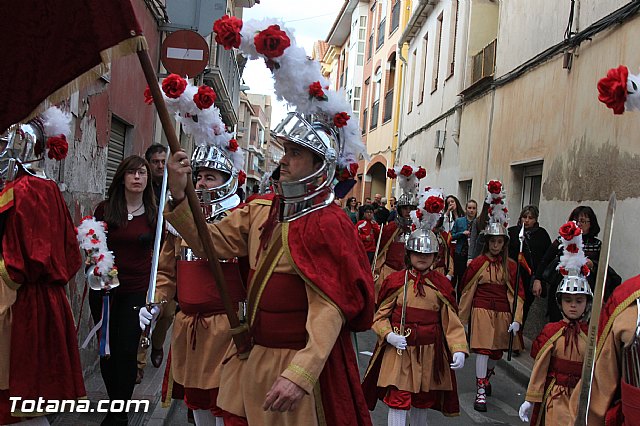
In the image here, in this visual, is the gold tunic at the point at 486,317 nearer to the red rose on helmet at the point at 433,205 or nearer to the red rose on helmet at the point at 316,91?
the red rose on helmet at the point at 433,205

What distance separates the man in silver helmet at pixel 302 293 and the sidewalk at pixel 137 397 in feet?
7.17

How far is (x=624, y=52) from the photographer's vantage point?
8.05m

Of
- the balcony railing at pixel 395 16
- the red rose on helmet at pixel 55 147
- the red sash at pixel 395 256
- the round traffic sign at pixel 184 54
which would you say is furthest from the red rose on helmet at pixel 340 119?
the balcony railing at pixel 395 16

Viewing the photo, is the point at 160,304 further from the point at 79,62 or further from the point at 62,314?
the point at 79,62

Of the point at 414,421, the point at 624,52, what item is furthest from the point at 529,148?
the point at 414,421

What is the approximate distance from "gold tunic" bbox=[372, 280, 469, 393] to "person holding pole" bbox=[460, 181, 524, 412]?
5.75 feet

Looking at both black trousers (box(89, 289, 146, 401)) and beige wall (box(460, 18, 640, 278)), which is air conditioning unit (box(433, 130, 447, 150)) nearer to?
beige wall (box(460, 18, 640, 278))

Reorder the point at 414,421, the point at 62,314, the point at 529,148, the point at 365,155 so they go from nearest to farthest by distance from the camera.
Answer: the point at 365,155 < the point at 62,314 < the point at 414,421 < the point at 529,148

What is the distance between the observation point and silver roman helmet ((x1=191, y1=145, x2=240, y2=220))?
15.3 feet

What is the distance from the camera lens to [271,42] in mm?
3375

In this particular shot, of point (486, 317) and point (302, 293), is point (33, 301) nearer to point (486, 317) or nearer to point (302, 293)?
point (302, 293)

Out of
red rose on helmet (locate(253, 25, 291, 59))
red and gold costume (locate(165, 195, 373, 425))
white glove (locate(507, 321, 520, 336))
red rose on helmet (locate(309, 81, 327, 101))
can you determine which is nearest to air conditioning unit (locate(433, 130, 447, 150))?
white glove (locate(507, 321, 520, 336))

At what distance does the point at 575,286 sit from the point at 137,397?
3649 millimetres

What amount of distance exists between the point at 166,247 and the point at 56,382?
114 cm
